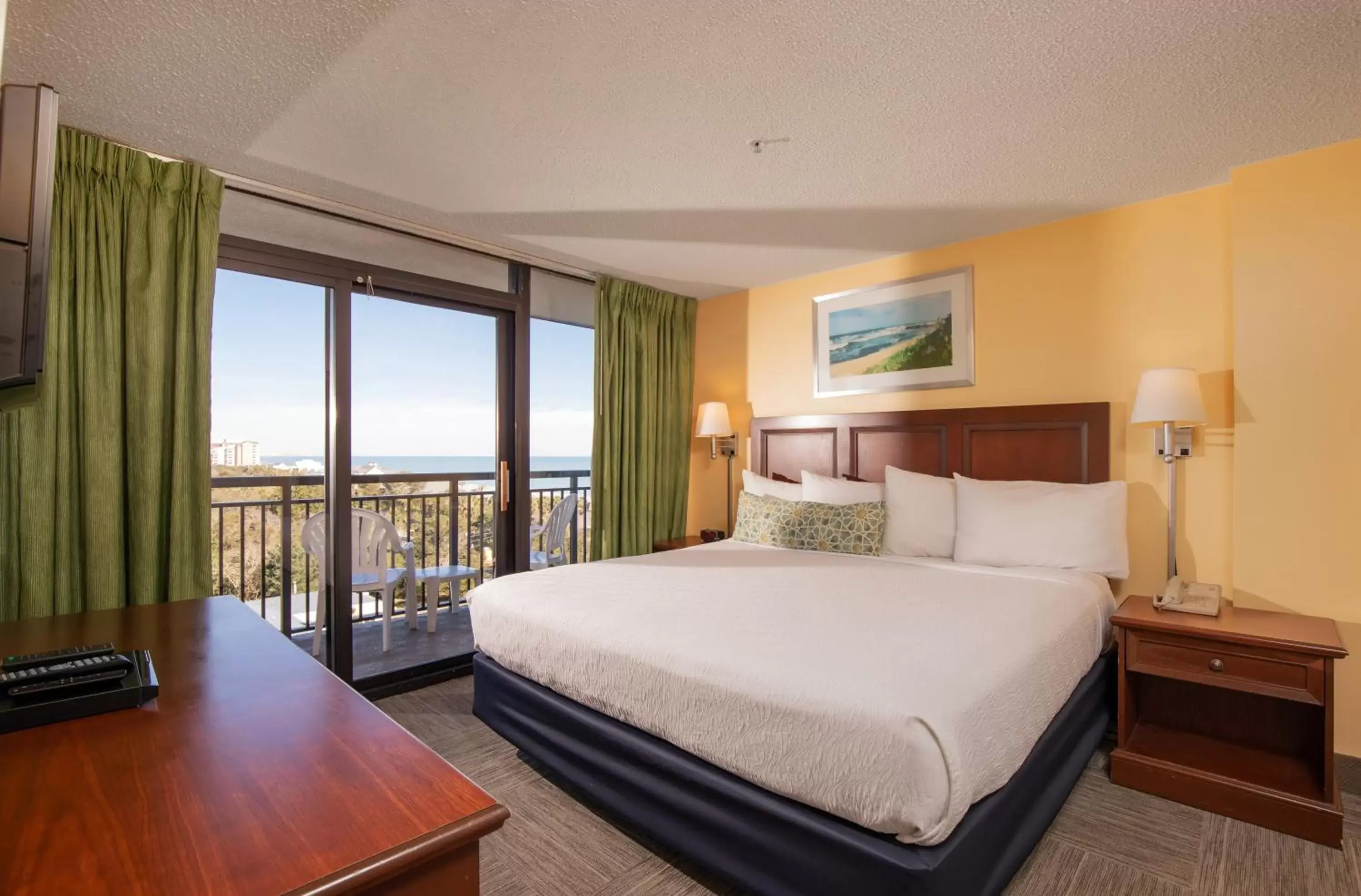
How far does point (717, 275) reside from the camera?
4.23 metres

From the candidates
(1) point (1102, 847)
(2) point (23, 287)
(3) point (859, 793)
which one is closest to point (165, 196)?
(2) point (23, 287)

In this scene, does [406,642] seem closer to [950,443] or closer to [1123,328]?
[950,443]

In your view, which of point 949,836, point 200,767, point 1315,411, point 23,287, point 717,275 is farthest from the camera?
point 717,275

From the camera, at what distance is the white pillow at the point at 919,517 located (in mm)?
3203

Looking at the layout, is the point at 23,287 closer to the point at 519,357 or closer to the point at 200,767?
the point at 200,767

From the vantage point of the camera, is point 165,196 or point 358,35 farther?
point 165,196

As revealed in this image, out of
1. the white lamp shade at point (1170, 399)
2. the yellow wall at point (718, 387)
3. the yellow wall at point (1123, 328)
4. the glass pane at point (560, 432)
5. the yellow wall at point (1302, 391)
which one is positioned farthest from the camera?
the yellow wall at point (718, 387)

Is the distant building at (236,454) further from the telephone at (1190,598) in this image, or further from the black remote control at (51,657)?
the telephone at (1190,598)

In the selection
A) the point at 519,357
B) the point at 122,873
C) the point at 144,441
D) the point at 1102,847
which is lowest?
the point at 1102,847

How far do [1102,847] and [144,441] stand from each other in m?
3.68

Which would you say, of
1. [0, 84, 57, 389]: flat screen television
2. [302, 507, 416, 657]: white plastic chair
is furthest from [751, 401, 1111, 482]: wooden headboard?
[0, 84, 57, 389]: flat screen television

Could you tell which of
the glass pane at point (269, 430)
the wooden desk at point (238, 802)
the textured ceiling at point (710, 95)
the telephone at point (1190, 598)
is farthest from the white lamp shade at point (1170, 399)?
the glass pane at point (269, 430)

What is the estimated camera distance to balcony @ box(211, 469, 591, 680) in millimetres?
3379

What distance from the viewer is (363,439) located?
3.35 meters
